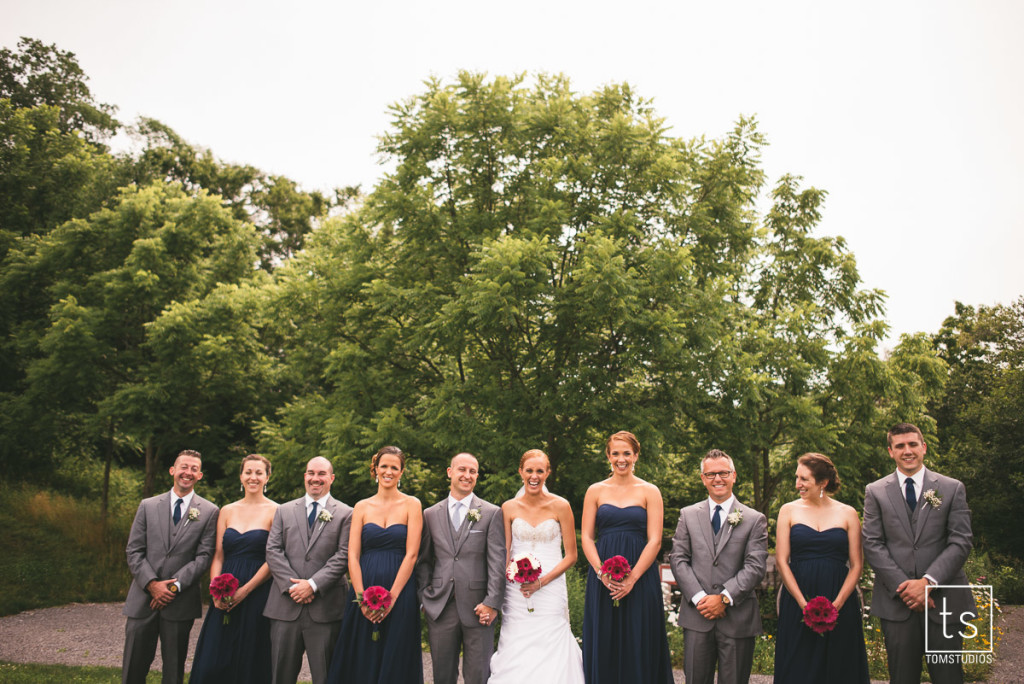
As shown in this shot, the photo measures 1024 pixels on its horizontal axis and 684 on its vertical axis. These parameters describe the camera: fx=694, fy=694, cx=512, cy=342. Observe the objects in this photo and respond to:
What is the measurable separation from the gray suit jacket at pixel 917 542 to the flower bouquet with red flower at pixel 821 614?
415mm

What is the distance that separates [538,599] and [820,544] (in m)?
2.19

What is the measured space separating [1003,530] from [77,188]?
2972 cm

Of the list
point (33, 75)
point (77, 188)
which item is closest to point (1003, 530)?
point (77, 188)

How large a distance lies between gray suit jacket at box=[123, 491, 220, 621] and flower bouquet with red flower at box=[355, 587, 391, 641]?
1.56 metres

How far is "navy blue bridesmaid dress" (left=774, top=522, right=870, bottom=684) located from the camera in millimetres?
4969

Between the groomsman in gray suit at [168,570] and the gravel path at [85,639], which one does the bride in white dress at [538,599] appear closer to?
the groomsman in gray suit at [168,570]

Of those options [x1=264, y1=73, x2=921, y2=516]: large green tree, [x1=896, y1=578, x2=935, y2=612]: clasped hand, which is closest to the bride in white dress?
[x1=896, y1=578, x2=935, y2=612]: clasped hand

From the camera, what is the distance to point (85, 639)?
11344 mm

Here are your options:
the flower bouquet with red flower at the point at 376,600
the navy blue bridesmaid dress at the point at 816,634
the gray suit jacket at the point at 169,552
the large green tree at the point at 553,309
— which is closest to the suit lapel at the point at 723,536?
the navy blue bridesmaid dress at the point at 816,634

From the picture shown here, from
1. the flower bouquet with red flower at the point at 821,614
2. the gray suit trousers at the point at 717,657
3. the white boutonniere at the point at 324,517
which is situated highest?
the white boutonniere at the point at 324,517

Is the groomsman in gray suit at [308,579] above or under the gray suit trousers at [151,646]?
above

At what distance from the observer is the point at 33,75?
26.2 metres

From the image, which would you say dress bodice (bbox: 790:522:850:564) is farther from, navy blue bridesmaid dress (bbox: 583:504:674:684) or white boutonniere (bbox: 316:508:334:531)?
white boutonniere (bbox: 316:508:334:531)

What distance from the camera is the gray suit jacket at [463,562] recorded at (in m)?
5.32
